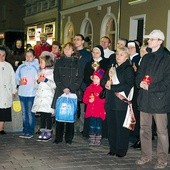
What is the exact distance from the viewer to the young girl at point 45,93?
7992 mm

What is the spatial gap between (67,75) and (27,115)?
1.39 m

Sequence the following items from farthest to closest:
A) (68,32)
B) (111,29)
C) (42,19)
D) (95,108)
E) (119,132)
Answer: (42,19) < (68,32) < (111,29) < (95,108) < (119,132)

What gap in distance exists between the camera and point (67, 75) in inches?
302

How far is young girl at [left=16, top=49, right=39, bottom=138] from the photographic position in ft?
27.0

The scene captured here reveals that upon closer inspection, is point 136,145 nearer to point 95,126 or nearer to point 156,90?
point 95,126

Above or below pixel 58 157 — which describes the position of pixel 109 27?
above

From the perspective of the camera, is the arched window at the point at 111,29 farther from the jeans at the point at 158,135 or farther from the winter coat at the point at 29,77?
the jeans at the point at 158,135

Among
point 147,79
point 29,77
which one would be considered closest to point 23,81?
point 29,77

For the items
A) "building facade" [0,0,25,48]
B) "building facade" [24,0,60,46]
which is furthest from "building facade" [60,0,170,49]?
"building facade" [0,0,25,48]

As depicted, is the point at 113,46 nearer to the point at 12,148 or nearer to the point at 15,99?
the point at 15,99

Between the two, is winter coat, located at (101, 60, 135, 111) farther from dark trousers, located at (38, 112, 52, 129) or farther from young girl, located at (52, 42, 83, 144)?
dark trousers, located at (38, 112, 52, 129)

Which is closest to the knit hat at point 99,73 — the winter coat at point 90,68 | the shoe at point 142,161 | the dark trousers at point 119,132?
the winter coat at point 90,68

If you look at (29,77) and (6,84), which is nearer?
(29,77)

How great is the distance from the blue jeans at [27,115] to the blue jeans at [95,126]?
4.60 feet
